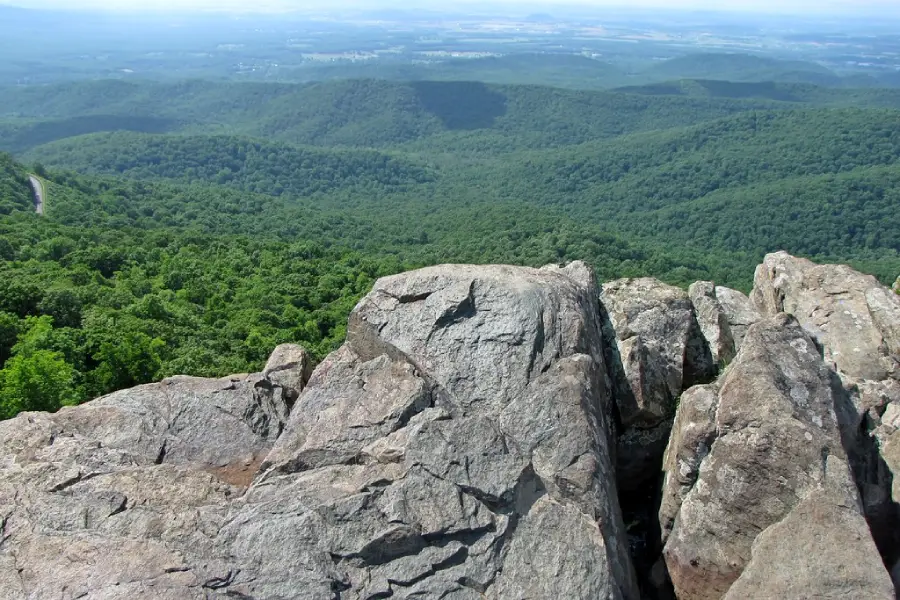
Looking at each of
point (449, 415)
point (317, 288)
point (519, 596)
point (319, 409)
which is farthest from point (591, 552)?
point (317, 288)

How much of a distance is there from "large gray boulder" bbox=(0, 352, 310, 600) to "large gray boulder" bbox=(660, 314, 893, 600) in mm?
7315

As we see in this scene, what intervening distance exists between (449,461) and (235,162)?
19052 cm

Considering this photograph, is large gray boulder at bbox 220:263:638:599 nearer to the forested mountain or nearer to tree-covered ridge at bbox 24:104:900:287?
the forested mountain

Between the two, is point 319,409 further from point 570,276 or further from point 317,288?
point 317,288

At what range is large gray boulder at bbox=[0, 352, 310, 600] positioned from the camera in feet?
31.1

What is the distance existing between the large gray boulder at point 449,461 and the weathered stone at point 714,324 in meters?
2.88

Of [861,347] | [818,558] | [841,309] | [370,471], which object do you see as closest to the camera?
[818,558]

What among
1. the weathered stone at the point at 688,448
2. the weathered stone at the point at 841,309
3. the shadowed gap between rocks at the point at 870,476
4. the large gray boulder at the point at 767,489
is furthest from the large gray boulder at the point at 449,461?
the weathered stone at the point at 841,309

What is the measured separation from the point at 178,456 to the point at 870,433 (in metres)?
13.1

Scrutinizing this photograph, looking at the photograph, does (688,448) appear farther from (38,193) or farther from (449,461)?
(38,193)

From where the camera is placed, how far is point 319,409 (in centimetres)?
1272

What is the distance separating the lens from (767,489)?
419 inches

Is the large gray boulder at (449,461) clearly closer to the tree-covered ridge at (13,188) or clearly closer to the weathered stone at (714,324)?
the weathered stone at (714,324)

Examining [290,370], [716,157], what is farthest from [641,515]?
[716,157]
